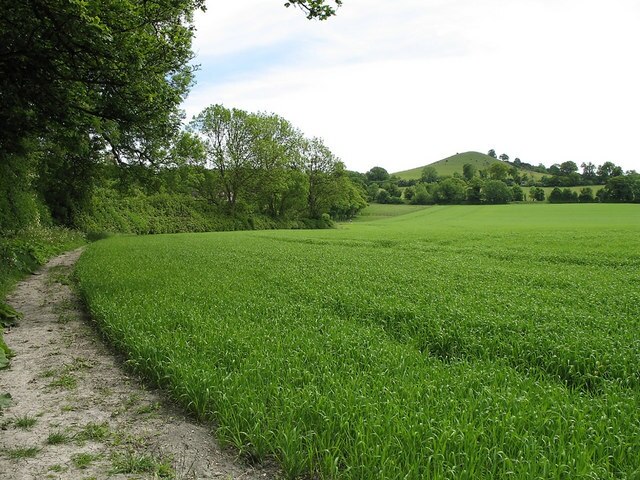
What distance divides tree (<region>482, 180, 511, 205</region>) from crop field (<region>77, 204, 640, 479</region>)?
334ft

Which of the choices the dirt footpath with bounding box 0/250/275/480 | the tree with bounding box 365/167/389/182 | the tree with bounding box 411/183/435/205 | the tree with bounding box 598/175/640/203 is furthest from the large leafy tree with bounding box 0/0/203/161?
the tree with bounding box 365/167/389/182

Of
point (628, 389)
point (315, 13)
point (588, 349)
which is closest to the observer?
point (628, 389)

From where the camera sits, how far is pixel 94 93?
13.1 meters

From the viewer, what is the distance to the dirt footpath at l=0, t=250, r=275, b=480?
3887 mm

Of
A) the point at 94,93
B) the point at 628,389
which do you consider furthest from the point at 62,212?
the point at 628,389

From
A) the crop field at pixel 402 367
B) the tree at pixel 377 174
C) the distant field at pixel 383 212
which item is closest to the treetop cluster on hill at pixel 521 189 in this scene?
the distant field at pixel 383 212

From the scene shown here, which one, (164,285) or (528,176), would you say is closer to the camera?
(164,285)

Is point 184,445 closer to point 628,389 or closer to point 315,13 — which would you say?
point 628,389

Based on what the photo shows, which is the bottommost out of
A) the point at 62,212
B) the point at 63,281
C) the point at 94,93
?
the point at 63,281

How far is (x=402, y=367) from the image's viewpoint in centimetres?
560

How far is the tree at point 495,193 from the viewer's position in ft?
347

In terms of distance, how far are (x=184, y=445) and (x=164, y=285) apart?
331 inches

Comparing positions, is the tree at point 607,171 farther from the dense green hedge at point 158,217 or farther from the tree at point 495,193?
the dense green hedge at point 158,217

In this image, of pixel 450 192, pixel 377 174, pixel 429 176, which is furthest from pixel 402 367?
pixel 377 174
